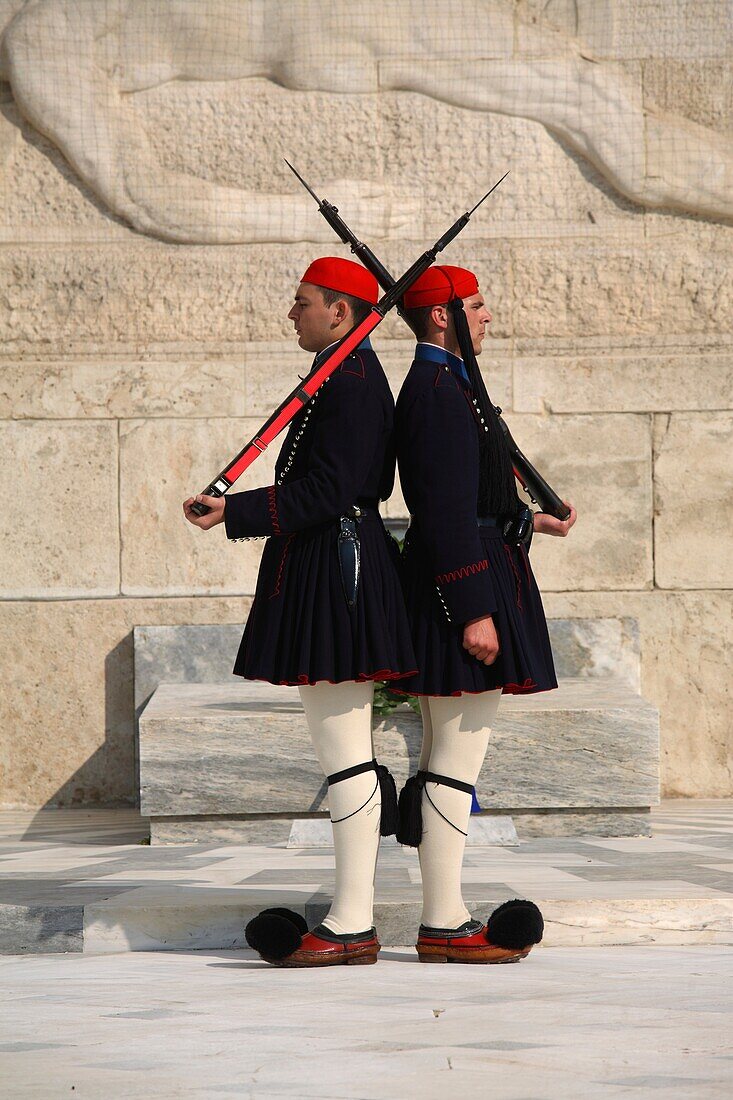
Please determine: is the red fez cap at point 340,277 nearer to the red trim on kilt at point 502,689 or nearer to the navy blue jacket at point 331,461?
the navy blue jacket at point 331,461

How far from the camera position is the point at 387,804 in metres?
3.13

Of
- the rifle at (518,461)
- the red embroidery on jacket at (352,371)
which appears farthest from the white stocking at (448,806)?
the red embroidery on jacket at (352,371)

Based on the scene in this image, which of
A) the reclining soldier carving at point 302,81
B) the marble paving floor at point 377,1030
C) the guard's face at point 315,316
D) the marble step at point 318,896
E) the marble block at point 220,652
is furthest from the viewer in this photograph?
the reclining soldier carving at point 302,81

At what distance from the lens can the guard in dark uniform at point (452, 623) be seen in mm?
3078

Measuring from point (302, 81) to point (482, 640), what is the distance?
4.59 metres

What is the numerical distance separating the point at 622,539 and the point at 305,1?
9.72ft

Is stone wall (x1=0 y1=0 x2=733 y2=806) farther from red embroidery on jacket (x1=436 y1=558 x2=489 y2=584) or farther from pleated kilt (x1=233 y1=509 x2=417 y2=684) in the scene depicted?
red embroidery on jacket (x1=436 y1=558 x2=489 y2=584)

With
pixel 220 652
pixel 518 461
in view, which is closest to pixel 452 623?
pixel 518 461

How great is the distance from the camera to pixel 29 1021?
2.48 meters

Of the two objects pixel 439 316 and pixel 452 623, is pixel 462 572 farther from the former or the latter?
pixel 439 316

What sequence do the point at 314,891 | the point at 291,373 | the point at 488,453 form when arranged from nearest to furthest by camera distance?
the point at 488,453, the point at 314,891, the point at 291,373

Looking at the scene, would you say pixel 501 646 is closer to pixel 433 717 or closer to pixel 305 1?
pixel 433 717

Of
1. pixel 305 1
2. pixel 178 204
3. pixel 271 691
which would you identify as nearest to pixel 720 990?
pixel 271 691

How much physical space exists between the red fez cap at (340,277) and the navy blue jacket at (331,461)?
15 cm
